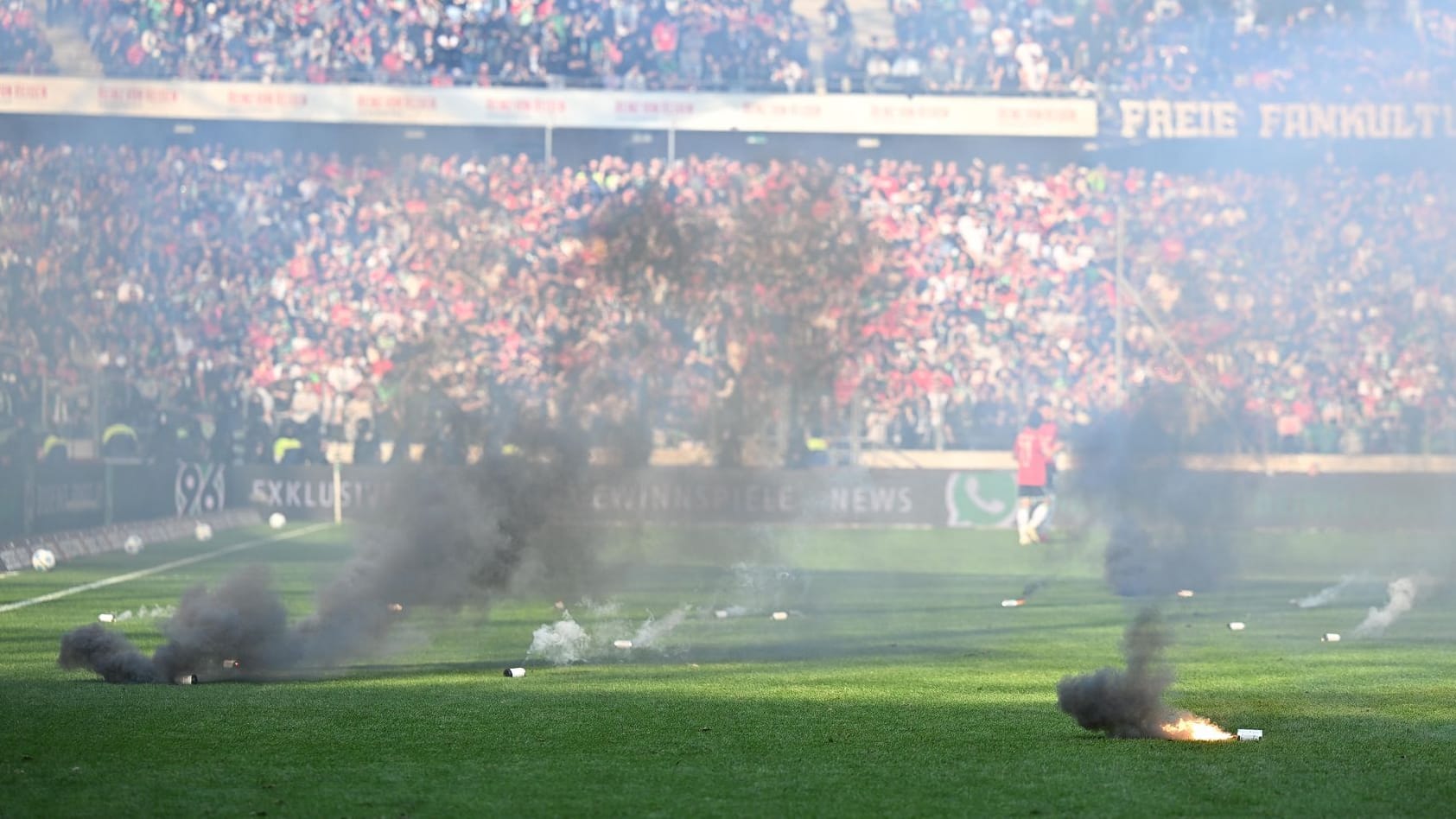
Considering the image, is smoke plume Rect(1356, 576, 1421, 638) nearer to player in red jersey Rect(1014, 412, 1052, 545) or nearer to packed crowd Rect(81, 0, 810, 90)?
player in red jersey Rect(1014, 412, 1052, 545)

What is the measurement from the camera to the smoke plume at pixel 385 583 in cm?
1202

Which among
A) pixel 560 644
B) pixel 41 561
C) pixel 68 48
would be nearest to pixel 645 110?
pixel 68 48

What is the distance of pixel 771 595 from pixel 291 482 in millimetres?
14268

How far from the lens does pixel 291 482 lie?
103 feet

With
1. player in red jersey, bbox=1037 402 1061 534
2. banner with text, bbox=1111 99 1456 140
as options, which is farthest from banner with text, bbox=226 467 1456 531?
banner with text, bbox=1111 99 1456 140

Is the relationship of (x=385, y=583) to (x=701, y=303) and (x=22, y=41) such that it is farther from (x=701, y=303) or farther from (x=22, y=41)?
(x=701, y=303)

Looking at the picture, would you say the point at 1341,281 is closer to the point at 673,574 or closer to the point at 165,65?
the point at 673,574

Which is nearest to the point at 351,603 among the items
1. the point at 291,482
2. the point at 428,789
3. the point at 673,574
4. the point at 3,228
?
the point at 428,789

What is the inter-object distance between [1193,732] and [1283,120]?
14.5 metres

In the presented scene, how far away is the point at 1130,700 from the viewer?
9.55 m

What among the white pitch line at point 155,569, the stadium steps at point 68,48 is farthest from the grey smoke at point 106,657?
the stadium steps at point 68,48

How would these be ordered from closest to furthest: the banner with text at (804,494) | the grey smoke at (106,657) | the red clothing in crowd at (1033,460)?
the grey smoke at (106,657), the red clothing in crowd at (1033,460), the banner with text at (804,494)

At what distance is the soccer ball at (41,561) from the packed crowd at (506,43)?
26.3 feet

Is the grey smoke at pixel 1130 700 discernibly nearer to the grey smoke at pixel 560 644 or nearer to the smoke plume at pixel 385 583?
the grey smoke at pixel 560 644
